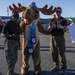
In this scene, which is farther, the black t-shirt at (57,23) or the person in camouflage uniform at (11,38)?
the black t-shirt at (57,23)

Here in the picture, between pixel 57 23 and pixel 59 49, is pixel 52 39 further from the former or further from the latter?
pixel 57 23

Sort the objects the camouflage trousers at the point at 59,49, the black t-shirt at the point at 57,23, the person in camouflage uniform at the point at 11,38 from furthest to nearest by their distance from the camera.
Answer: the camouflage trousers at the point at 59,49, the black t-shirt at the point at 57,23, the person in camouflage uniform at the point at 11,38

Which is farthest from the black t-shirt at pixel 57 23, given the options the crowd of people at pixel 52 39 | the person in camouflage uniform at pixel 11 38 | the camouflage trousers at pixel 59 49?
the person in camouflage uniform at pixel 11 38

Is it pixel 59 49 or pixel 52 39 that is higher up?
pixel 52 39

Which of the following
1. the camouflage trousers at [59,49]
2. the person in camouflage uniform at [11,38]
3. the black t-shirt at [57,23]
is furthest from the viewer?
the camouflage trousers at [59,49]

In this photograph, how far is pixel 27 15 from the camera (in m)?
7.96

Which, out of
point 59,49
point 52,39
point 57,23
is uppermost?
point 57,23

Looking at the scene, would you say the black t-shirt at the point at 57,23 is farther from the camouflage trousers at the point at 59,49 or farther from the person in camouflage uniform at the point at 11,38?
the person in camouflage uniform at the point at 11,38

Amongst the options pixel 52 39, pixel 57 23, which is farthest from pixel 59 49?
pixel 57 23

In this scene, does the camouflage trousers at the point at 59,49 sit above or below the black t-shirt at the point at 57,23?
below

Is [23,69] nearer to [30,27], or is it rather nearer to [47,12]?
[30,27]

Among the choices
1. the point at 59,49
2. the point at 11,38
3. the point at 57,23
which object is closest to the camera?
the point at 11,38

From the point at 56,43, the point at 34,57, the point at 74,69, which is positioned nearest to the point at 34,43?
the point at 34,57

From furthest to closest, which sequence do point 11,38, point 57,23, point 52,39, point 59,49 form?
point 52,39, point 59,49, point 57,23, point 11,38
